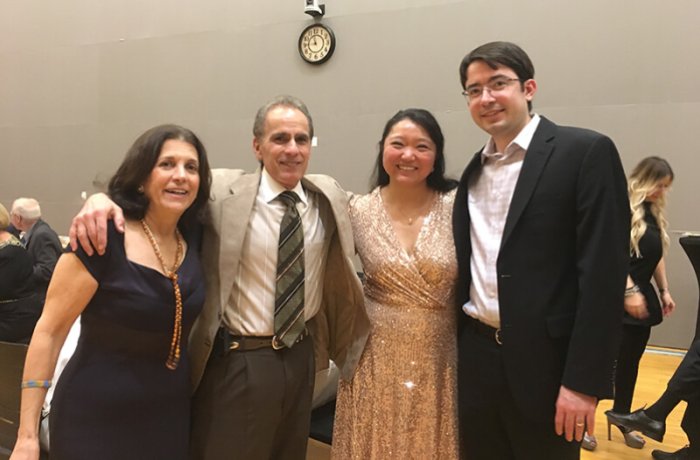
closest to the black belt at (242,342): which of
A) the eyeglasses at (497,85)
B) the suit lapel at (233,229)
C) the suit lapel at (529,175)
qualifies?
the suit lapel at (233,229)

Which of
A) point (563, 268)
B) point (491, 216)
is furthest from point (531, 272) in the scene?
point (491, 216)

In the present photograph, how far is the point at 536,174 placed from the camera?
61.3 inches

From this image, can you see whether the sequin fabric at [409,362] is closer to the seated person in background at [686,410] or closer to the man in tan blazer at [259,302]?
the man in tan blazer at [259,302]

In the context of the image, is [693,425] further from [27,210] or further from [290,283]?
[27,210]

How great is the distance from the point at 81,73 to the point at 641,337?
803 centimetres

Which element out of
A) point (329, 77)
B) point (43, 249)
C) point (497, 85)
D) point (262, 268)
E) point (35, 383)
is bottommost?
point (43, 249)

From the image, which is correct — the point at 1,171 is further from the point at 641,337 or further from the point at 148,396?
the point at 641,337

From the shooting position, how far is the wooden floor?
2981 mm

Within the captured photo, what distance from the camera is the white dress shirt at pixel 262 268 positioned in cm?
169

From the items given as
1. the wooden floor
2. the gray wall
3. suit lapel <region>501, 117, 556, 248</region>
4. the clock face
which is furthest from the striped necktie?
the clock face

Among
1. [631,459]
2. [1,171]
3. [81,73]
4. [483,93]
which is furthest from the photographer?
[1,171]

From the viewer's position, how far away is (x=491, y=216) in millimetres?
1706

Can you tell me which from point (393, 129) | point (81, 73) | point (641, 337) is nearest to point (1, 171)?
point (81, 73)

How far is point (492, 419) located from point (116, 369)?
1.17 meters
